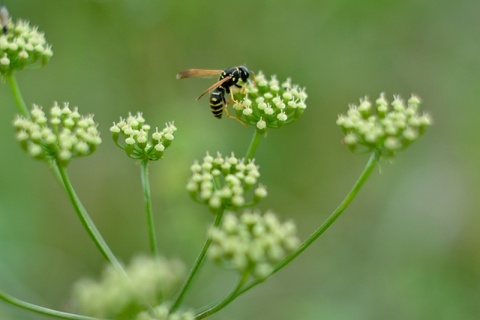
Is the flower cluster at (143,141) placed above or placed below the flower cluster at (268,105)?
below

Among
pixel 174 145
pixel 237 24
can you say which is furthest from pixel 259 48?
pixel 174 145

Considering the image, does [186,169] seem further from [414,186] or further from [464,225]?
[464,225]

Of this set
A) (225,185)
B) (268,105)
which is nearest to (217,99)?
(268,105)

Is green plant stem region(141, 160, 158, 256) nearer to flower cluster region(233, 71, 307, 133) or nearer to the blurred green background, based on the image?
flower cluster region(233, 71, 307, 133)

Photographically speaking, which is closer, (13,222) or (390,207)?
(13,222)

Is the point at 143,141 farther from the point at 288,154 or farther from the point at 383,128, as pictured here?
the point at 288,154

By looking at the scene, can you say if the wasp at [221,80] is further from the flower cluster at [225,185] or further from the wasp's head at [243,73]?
the flower cluster at [225,185]

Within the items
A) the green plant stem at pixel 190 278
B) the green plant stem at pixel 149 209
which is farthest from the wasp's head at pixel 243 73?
the green plant stem at pixel 190 278
